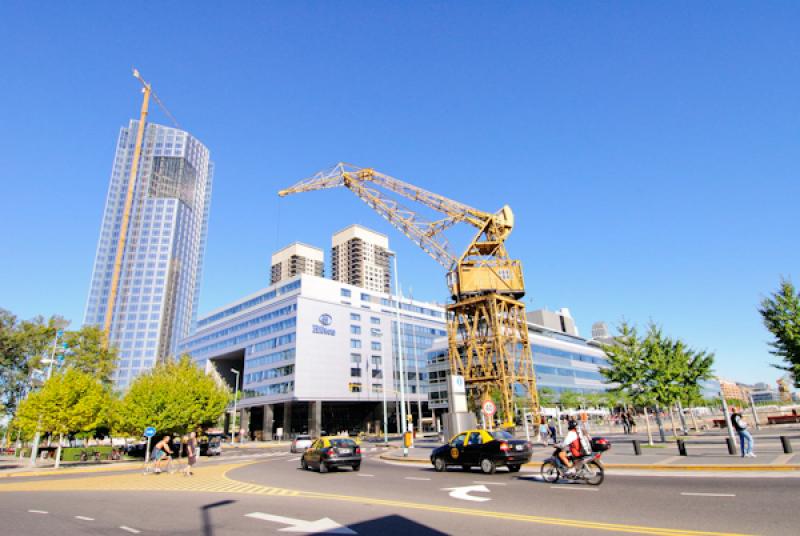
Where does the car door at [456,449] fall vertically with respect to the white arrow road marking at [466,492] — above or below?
above

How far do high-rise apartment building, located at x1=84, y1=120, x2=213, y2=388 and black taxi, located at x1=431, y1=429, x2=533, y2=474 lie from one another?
545 ft

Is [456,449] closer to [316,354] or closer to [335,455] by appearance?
[335,455]

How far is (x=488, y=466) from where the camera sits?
17.5 m

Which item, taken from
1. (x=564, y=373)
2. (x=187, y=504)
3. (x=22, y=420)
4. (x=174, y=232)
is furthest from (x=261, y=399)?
(x=174, y=232)

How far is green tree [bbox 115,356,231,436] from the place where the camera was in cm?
3909

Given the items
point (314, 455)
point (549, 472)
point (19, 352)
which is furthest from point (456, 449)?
point (19, 352)

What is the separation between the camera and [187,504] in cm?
1240

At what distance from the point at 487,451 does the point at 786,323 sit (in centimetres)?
1966

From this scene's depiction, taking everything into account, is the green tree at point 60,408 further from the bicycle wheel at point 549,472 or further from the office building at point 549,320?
the office building at point 549,320

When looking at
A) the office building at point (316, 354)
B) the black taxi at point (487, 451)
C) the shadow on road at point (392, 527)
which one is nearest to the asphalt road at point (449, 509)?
the shadow on road at point (392, 527)

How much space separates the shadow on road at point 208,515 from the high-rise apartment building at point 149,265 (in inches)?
6617

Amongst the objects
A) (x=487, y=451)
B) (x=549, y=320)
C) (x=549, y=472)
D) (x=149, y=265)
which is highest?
(x=149, y=265)

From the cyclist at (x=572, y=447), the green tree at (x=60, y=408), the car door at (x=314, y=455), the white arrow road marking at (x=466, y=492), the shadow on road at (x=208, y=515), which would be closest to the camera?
the shadow on road at (x=208, y=515)

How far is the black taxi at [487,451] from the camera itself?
1720cm
